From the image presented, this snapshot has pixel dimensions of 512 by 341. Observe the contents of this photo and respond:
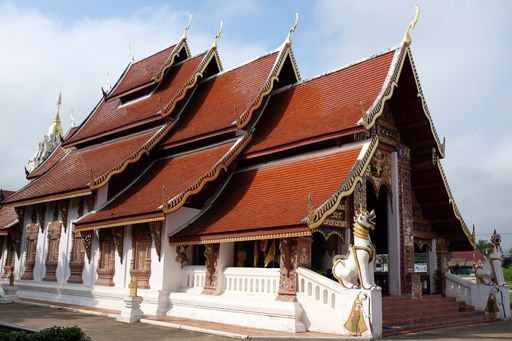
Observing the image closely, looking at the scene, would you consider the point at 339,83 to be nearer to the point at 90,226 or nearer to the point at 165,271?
the point at 165,271

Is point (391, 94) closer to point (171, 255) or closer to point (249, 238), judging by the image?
point (249, 238)

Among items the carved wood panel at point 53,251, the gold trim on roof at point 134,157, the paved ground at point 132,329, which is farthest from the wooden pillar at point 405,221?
the carved wood panel at point 53,251

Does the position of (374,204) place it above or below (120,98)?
below

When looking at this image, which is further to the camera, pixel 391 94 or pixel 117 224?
pixel 117 224

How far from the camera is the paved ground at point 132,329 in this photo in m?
8.45

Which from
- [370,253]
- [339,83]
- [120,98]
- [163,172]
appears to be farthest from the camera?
[120,98]

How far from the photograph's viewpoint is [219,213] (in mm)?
11242

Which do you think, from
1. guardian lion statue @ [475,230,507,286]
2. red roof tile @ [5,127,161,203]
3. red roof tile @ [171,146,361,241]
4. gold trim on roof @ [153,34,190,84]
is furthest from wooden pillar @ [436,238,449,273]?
gold trim on roof @ [153,34,190,84]

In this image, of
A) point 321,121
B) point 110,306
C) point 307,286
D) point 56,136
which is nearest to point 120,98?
point 110,306

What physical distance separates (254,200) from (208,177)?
1219 millimetres

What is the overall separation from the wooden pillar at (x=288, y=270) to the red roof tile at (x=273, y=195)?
1.53ft

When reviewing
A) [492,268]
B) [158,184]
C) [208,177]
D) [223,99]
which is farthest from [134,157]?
[492,268]

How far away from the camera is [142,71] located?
17.9 meters

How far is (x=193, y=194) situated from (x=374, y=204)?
4.53 metres
